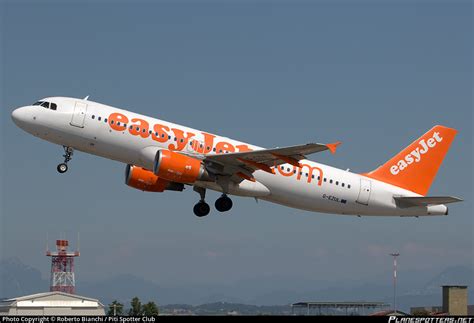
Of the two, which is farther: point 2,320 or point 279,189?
point 279,189

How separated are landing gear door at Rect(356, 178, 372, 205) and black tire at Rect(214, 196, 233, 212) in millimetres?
7657

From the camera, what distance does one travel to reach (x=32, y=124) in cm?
4778

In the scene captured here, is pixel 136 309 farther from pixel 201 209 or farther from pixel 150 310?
pixel 201 209

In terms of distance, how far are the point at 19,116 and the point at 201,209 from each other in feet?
37.9

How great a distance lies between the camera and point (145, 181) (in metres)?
51.8

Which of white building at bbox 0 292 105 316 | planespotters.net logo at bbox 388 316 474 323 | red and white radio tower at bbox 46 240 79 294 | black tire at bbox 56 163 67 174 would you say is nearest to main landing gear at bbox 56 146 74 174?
black tire at bbox 56 163 67 174

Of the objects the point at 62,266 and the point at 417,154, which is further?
the point at 62,266

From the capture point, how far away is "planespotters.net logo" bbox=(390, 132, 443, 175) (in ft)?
183

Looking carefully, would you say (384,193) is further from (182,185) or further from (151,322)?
(151,322)

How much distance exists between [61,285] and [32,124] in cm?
7367

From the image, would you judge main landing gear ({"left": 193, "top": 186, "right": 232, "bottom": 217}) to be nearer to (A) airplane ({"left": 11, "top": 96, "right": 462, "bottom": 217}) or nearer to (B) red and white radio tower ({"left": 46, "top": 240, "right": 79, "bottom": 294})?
(A) airplane ({"left": 11, "top": 96, "right": 462, "bottom": 217})

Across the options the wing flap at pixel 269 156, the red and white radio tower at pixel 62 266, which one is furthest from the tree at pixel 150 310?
the red and white radio tower at pixel 62 266

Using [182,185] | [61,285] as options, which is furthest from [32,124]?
[61,285]

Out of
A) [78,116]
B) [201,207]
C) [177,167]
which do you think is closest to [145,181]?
[201,207]
